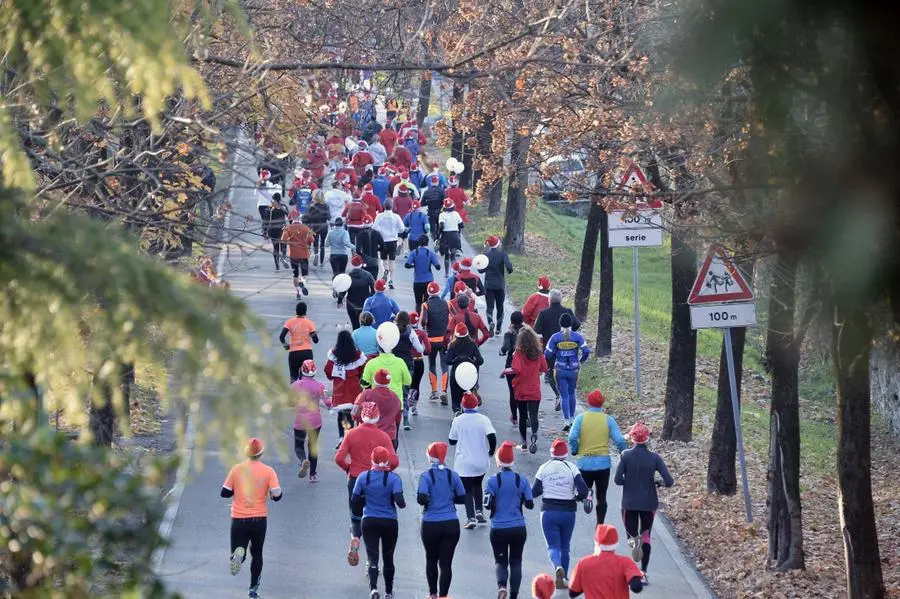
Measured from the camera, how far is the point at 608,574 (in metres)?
10.2

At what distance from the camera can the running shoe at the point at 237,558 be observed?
11.9 metres

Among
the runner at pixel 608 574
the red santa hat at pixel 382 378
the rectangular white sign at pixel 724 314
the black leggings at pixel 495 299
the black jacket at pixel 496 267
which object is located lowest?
the runner at pixel 608 574

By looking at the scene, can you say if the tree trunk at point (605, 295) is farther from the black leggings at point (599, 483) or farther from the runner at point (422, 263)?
the black leggings at point (599, 483)

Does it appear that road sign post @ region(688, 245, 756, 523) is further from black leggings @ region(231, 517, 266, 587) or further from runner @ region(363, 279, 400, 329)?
runner @ region(363, 279, 400, 329)

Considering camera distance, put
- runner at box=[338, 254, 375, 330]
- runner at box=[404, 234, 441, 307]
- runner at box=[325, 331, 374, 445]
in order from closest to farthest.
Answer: runner at box=[325, 331, 374, 445]
runner at box=[338, 254, 375, 330]
runner at box=[404, 234, 441, 307]

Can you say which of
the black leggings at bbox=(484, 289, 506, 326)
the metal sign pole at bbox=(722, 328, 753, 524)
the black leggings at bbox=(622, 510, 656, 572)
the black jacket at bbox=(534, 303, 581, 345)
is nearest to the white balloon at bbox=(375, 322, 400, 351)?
the black jacket at bbox=(534, 303, 581, 345)

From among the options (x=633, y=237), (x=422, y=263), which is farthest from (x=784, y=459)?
(x=422, y=263)

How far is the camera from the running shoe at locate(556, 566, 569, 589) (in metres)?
12.4

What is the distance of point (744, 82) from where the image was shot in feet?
32.8

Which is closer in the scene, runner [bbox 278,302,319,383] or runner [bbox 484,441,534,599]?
runner [bbox 484,441,534,599]

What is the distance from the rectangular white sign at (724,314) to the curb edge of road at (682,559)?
228 centimetres

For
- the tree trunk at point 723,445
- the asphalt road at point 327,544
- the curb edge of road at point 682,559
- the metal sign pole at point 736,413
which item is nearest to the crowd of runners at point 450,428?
the asphalt road at point 327,544

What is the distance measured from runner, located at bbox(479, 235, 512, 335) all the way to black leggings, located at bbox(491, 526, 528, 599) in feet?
32.4

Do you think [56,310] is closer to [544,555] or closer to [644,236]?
[544,555]
